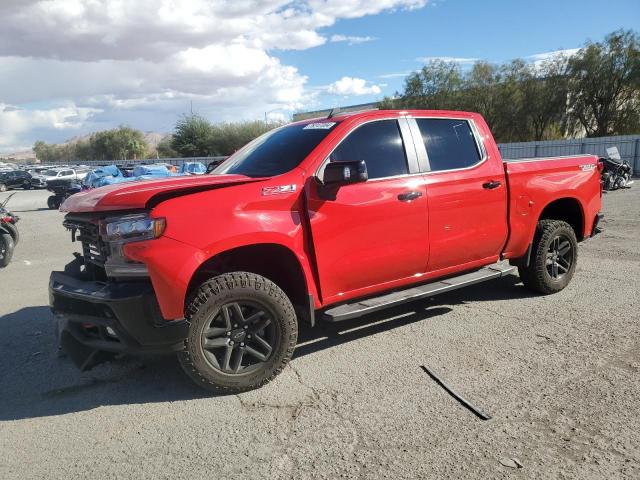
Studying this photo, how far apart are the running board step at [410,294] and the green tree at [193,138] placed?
63.5 meters

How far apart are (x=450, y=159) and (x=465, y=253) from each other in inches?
35.4

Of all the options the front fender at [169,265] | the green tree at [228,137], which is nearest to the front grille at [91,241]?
the front fender at [169,265]

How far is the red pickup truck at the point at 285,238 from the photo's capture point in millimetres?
3375

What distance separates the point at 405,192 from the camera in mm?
4355

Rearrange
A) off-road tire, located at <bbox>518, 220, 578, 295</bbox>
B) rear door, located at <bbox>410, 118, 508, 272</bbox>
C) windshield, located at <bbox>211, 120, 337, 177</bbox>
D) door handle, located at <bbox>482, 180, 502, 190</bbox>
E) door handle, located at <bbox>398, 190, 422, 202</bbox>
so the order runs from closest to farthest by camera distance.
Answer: windshield, located at <bbox>211, 120, 337, 177</bbox> < door handle, located at <bbox>398, 190, 422, 202</bbox> < rear door, located at <bbox>410, 118, 508, 272</bbox> < door handle, located at <bbox>482, 180, 502, 190</bbox> < off-road tire, located at <bbox>518, 220, 578, 295</bbox>

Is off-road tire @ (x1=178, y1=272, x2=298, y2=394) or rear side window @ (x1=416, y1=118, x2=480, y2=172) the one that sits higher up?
rear side window @ (x1=416, y1=118, x2=480, y2=172)

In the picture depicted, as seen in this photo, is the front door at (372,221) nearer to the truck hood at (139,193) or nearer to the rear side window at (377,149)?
the rear side window at (377,149)

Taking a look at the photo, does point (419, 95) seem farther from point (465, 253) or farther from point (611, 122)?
point (465, 253)

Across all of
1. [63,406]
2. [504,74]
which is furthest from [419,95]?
[63,406]

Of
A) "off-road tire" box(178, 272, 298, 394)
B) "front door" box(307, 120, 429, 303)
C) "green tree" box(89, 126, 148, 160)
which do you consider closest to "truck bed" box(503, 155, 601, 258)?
"front door" box(307, 120, 429, 303)

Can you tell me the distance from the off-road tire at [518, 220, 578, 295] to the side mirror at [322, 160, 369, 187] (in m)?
2.70

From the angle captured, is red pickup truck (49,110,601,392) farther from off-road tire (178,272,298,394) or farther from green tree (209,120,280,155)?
green tree (209,120,280,155)

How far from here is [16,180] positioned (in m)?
38.8

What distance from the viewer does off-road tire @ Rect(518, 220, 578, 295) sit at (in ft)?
18.1
